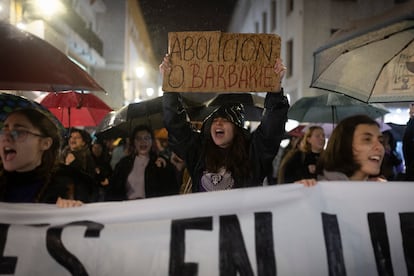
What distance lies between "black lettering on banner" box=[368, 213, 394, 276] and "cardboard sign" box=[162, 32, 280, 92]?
3.15 feet

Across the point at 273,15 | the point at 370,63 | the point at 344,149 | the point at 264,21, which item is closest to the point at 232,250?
the point at 344,149

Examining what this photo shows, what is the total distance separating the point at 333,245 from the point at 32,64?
1878 mm

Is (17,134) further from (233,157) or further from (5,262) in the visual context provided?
(233,157)

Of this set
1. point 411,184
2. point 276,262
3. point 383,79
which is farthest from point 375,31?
point 276,262

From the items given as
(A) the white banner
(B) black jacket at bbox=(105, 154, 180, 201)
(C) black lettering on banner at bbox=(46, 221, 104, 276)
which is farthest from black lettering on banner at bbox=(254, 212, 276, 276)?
(B) black jacket at bbox=(105, 154, 180, 201)

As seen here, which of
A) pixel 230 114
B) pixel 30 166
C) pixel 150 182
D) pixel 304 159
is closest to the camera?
pixel 30 166

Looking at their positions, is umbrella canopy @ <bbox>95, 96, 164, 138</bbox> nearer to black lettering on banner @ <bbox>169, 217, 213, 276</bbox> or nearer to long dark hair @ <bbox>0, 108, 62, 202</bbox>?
long dark hair @ <bbox>0, 108, 62, 202</bbox>

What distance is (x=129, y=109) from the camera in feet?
20.8

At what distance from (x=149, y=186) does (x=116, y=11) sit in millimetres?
27070

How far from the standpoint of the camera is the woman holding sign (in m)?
3.26

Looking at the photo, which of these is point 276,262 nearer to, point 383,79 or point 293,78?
point 383,79

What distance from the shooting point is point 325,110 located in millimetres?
7496

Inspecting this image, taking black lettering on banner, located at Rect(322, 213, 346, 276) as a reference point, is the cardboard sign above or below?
above

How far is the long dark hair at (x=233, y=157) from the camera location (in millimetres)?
3359
